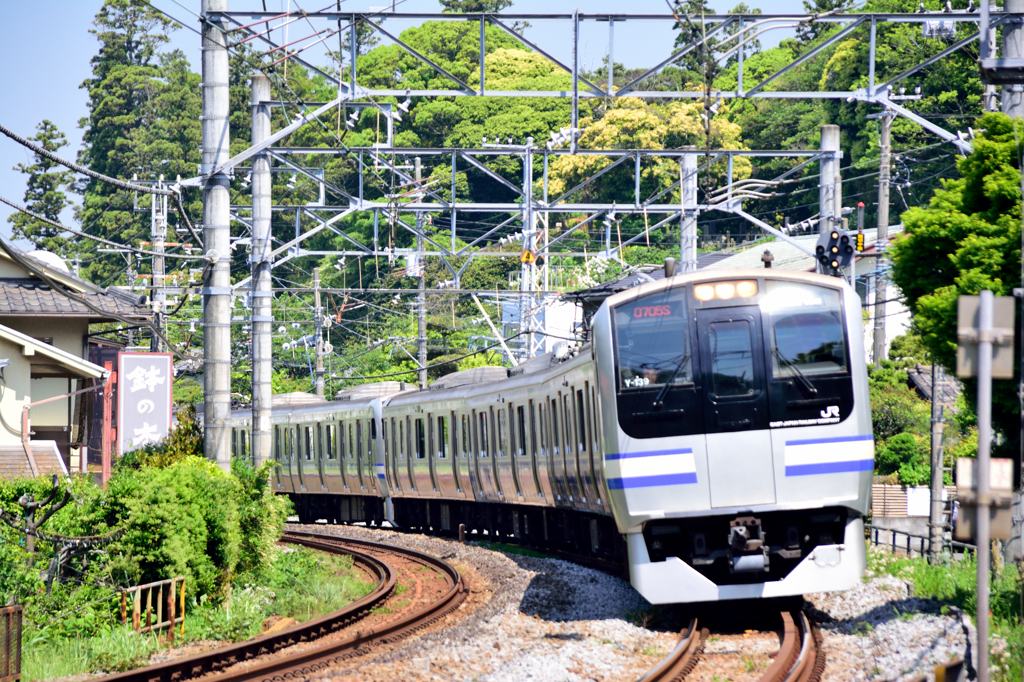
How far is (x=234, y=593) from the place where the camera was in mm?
13688

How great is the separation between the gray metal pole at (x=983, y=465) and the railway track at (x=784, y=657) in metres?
2.30

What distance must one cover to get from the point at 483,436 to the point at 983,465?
46.9 feet

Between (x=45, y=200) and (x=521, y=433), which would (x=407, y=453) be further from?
(x=45, y=200)

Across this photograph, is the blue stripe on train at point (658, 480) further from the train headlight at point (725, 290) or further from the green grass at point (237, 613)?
the green grass at point (237, 613)

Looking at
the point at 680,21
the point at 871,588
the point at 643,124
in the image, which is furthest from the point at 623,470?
the point at 643,124

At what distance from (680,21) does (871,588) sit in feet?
22.5

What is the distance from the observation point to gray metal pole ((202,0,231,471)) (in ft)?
46.2

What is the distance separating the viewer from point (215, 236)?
46.2ft

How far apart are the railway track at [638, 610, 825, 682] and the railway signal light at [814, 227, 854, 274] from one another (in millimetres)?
5991

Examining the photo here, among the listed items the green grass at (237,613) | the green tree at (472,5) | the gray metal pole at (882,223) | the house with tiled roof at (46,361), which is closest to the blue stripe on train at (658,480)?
the green grass at (237,613)

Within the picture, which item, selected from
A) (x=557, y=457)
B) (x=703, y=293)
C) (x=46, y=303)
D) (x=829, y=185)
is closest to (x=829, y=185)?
(x=829, y=185)

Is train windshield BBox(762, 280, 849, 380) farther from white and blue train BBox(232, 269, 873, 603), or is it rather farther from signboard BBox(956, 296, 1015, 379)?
signboard BBox(956, 296, 1015, 379)

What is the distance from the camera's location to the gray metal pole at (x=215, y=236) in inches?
555

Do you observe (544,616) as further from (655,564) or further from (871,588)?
(871,588)
